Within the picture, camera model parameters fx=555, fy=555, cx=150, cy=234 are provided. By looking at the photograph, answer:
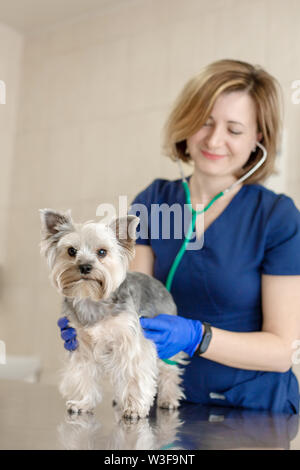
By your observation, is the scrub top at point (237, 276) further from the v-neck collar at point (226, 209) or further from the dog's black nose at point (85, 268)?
the dog's black nose at point (85, 268)

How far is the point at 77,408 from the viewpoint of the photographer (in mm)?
1292

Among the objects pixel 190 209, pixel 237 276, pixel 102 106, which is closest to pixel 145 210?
pixel 190 209

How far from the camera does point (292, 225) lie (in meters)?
1.73

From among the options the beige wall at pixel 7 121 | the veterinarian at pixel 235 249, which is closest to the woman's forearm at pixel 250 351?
the veterinarian at pixel 235 249

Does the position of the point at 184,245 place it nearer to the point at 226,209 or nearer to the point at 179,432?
the point at 226,209

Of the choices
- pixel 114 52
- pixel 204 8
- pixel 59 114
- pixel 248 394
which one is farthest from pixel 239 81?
pixel 59 114

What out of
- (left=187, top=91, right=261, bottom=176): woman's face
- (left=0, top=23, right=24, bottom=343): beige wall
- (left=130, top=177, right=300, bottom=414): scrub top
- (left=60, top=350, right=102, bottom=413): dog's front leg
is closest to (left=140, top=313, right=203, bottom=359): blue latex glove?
(left=60, top=350, right=102, bottom=413): dog's front leg

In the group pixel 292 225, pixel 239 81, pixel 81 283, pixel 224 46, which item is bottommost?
pixel 81 283

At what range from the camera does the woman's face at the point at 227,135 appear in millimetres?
1810

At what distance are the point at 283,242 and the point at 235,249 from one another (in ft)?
0.50

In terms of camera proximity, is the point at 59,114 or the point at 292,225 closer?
the point at 292,225

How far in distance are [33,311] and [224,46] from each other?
213 centimetres

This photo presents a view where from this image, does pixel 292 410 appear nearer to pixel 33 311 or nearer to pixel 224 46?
pixel 224 46

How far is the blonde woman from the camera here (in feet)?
5.48
